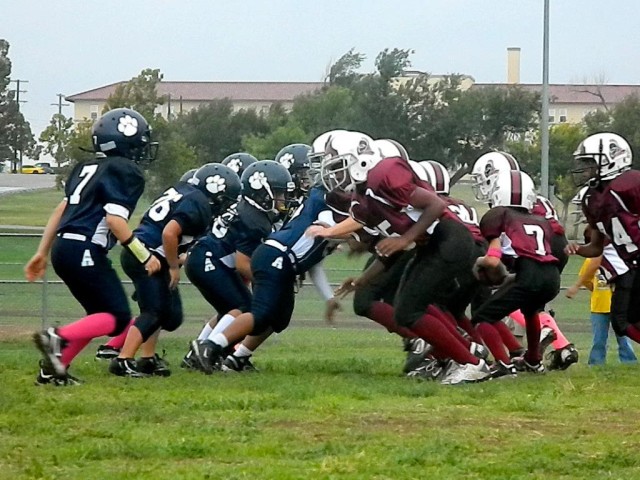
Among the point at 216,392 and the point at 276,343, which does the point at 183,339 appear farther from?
the point at 216,392

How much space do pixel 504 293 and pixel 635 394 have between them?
1.50m

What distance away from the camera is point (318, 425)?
6723mm

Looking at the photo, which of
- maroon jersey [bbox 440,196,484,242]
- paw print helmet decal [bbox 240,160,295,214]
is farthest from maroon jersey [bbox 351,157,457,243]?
paw print helmet decal [bbox 240,160,295,214]

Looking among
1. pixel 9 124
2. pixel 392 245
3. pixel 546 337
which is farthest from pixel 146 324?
pixel 9 124

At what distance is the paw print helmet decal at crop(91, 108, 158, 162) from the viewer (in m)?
8.75

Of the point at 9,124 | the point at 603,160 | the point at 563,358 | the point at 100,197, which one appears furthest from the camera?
the point at 9,124

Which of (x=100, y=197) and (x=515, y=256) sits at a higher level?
(x=100, y=197)

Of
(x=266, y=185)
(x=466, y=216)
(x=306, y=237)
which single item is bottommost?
(x=306, y=237)

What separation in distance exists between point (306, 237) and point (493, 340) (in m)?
1.57

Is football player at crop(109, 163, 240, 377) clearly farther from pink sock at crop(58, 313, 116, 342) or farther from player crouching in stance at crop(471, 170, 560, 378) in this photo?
player crouching in stance at crop(471, 170, 560, 378)

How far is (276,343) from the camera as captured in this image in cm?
1566

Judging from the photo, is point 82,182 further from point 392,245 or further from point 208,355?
point 392,245

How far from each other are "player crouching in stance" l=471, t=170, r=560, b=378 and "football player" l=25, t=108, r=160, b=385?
2.40 metres

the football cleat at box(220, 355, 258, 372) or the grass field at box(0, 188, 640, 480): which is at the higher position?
the grass field at box(0, 188, 640, 480)
